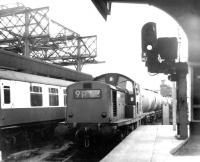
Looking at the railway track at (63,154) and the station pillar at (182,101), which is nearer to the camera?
the station pillar at (182,101)

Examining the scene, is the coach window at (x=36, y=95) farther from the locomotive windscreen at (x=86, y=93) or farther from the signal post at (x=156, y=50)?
the signal post at (x=156, y=50)

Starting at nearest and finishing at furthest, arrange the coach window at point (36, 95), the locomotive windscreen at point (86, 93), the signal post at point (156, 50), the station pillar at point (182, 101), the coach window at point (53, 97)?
1. the signal post at point (156, 50)
2. the station pillar at point (182, 101)
3. the locomotive windscreen at point (86, 93)
4. the coach window at point (36, 95)
5. the coach window at point (53, 97)

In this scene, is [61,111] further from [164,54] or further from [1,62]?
[164,54]

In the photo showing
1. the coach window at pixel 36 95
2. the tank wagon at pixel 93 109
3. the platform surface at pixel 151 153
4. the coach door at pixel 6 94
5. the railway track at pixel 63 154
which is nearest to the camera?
the platform surface at pixel 151 153

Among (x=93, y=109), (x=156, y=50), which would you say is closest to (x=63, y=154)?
(x=93, y=109)

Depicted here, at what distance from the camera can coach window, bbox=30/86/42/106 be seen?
13984 mm

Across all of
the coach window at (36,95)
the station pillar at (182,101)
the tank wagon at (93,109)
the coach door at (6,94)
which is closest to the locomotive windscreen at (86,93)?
the tank wagon at (93,109)

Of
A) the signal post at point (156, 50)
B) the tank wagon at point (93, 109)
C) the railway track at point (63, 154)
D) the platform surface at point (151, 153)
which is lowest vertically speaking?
the railway track at point (63, 154)

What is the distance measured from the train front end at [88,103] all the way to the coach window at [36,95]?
2.19 metres

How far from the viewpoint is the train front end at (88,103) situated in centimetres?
1198

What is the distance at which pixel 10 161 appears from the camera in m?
10.3

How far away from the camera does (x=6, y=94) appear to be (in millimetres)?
11867

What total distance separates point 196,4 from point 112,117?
8.05 metres

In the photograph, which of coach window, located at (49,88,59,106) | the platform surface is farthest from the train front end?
coach window, located at (49,88,59,106)
